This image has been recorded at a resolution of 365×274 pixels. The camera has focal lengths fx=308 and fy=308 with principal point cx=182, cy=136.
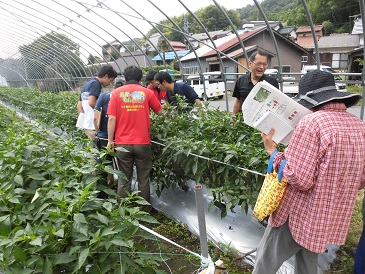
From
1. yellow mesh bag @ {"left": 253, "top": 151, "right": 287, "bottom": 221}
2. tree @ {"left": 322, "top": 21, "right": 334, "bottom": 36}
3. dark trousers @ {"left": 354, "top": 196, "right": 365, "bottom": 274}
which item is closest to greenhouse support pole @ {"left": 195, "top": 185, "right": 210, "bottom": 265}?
yellow mesh bag @ {"left": 253, "top": 151, "right": 287, "bottom": 221}

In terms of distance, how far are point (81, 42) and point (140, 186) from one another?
8.16 meters

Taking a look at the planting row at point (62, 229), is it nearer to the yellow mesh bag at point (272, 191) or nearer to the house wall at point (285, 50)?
the yellow mesh bag at point (272, 191)

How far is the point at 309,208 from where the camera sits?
1.70 meters

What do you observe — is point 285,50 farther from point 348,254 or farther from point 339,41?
point 348,254

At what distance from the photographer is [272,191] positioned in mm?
1759

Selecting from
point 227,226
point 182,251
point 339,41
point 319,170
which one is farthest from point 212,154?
point 339,41

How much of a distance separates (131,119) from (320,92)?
2227 millimetres

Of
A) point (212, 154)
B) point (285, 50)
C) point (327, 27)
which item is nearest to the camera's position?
point (212, 154)

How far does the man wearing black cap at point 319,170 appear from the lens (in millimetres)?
1553

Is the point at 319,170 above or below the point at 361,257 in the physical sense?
above

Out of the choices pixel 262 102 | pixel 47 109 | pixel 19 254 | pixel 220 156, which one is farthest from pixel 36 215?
pixel 47 109

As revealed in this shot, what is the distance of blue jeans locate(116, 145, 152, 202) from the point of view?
355cm

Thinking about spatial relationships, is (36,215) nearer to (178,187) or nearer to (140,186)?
(140,186)

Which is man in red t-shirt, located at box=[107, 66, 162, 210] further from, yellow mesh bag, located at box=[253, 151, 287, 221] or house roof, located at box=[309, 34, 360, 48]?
house roof, located at box=[309, 34, 360, 48]
